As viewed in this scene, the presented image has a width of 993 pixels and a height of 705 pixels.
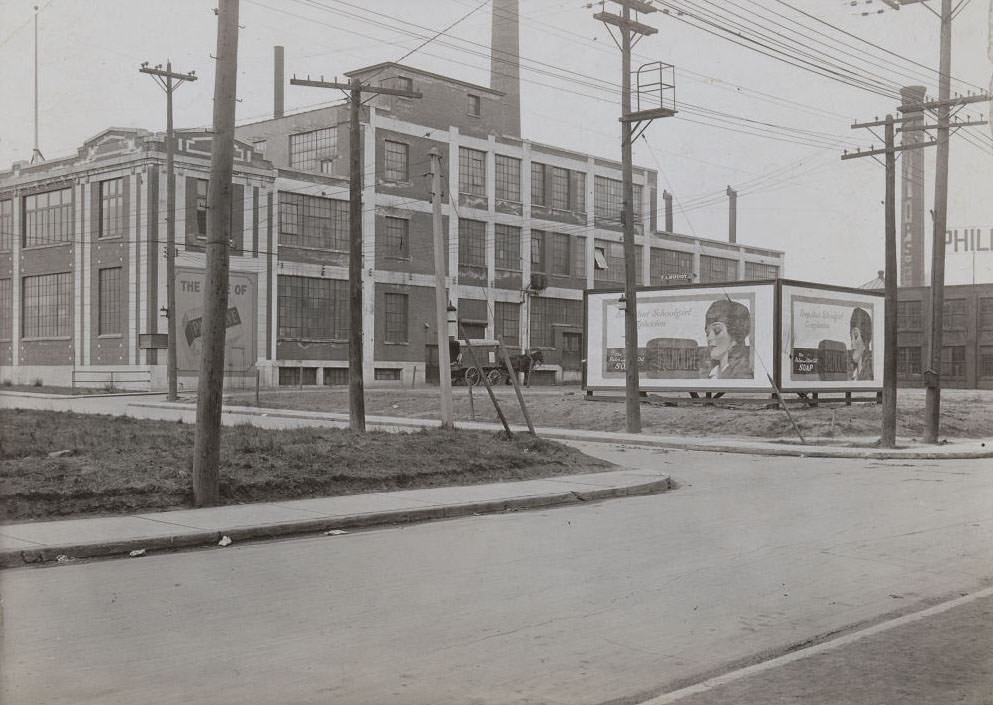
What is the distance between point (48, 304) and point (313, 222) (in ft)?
44.3

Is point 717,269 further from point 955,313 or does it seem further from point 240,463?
point 240,463

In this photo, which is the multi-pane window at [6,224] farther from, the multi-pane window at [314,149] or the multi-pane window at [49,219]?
the multi-pane window at [314,149]

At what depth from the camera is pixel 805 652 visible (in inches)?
221

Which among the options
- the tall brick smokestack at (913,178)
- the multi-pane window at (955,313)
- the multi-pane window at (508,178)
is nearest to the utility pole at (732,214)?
the multi-pane window at (955,313)

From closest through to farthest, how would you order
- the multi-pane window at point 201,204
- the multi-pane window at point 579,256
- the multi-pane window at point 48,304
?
the multi-pane window at point 48,304 → the multi-pane window at point 201,204 → the multi-pane window at point 579,256

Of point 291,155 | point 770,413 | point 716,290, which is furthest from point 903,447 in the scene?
point 291,155

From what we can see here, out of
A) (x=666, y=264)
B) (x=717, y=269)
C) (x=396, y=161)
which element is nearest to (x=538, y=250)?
(x=396, y=161)

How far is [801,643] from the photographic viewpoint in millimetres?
5816

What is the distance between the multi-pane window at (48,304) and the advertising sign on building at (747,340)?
24.0 m

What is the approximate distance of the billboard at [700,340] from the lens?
29.4 metres

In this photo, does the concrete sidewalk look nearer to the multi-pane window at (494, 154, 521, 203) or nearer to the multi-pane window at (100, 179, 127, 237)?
the multi-pane window at (100, 179, 127, 237)

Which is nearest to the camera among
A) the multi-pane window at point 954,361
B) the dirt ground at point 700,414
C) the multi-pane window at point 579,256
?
the dirt ground at point 700,414

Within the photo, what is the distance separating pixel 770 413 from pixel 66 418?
18.1 m

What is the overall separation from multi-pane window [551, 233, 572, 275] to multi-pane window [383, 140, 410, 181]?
1296 cm
